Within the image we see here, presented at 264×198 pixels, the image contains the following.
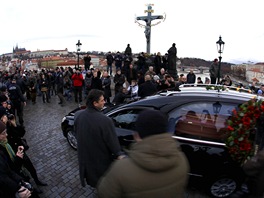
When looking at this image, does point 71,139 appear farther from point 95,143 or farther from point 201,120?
point 201,120

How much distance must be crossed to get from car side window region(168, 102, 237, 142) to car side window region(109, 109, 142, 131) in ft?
2.67

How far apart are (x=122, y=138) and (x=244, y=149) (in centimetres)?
220

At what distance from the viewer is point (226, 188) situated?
4.04 meters

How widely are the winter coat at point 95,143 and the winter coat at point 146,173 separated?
1.53m

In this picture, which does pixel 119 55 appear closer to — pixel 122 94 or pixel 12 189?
pixel 122 94

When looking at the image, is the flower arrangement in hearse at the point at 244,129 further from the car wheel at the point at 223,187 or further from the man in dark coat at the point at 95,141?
the man in dark coat at the point at 95,141

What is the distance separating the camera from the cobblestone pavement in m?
4.52

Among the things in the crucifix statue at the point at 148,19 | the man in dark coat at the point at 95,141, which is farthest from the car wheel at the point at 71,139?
the crucifix statue at the point at 148,19

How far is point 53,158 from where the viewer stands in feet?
19.5

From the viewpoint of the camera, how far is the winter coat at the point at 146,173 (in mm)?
1525

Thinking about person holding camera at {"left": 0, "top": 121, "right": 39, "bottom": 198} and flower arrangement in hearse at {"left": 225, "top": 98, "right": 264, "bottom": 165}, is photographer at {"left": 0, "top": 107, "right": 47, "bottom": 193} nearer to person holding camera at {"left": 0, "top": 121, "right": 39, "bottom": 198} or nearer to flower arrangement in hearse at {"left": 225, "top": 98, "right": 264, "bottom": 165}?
person holding camera at {"left": 0, "top": 121, "right": 39, "bottom": 198}

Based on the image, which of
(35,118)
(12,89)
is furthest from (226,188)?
(35,118)

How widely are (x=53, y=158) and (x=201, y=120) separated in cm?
396

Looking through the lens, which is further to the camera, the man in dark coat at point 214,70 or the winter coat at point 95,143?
the man in dark coat at point 214,70
